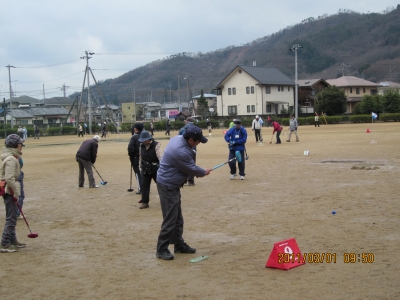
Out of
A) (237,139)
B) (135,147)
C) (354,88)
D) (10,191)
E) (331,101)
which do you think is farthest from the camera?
(354,88)

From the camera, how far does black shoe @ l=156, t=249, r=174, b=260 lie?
6383mm

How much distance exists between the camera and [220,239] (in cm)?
739

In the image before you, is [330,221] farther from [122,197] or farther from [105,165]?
[105,165]

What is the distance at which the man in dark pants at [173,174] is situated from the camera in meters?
6.36

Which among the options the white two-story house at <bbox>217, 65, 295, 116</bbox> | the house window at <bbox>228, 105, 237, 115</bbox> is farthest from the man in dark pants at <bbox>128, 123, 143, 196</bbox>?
the house window at <bbox>228, 105, 237, 115</bbox>

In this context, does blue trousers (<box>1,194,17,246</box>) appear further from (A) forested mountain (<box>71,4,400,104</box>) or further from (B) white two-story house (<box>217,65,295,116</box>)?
(A) forested mountain (<box>71,4,400,104</box>)

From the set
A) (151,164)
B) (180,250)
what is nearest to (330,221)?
(180,250)

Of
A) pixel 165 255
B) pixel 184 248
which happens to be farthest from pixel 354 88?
pixel 165 255

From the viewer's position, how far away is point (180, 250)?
673 centimetres

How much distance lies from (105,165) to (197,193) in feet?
30.1

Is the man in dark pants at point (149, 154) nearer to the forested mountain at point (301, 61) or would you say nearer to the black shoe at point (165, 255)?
the black shoe at point (165, 255)

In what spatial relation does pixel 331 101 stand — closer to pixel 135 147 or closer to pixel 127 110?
pixel 135 147

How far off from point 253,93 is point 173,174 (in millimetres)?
71103

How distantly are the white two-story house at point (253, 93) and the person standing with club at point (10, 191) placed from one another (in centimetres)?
6936
